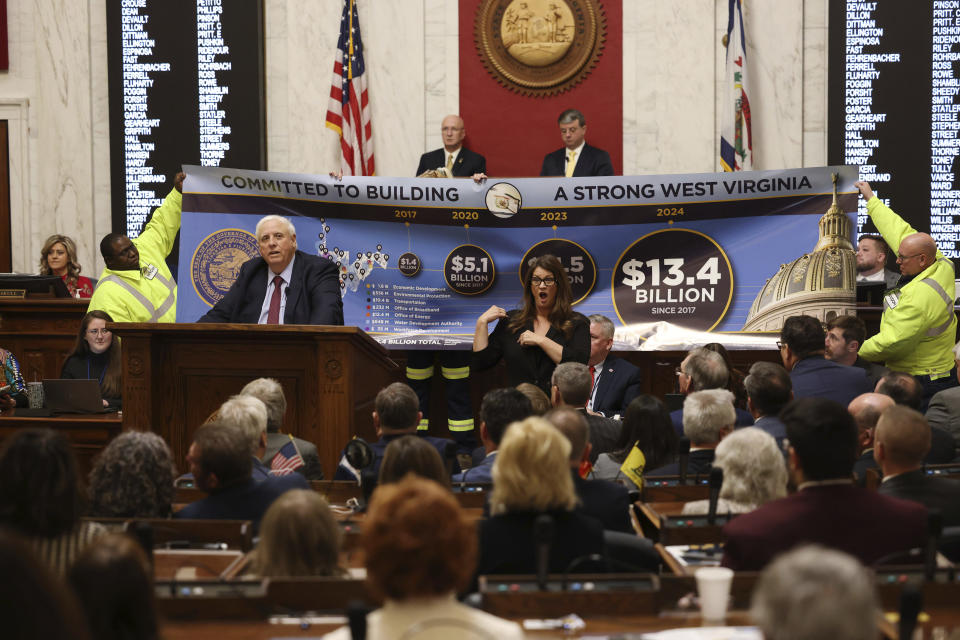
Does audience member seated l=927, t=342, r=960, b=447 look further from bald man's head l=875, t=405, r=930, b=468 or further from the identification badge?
bald man's head l=875, t=405, r=930, b=468

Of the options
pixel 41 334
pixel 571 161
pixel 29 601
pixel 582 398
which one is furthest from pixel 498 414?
pixel 41 334

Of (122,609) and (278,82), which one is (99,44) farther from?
(122,609)

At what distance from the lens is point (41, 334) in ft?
29.4

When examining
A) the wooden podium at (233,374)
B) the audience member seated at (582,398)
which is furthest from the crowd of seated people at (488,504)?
the wooden podium at (233,374)

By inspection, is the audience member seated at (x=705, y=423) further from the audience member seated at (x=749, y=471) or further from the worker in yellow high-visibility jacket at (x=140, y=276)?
the worker in yellow high-visibility jacket at (x=140, y=276)

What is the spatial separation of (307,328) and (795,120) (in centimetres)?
666

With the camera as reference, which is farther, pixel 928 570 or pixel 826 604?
pixel 928 570

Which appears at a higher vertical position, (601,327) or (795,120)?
(795,120)

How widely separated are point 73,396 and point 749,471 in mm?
4658

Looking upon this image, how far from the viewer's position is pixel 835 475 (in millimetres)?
3113

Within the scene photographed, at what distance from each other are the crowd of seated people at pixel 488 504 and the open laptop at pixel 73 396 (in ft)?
8.05

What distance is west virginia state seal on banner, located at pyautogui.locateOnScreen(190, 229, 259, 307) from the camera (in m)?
7.54

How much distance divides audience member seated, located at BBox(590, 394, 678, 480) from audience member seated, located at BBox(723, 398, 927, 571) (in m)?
1.58

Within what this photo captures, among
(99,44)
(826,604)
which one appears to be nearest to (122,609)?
(826,604)
